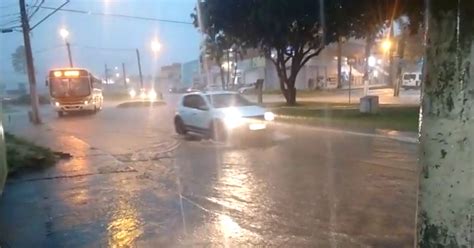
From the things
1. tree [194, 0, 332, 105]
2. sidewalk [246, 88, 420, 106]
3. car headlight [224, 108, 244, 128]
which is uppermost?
tree [194, 0, 332, 105]

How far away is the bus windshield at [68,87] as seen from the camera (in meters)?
33.0

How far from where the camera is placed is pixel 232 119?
1519 cm

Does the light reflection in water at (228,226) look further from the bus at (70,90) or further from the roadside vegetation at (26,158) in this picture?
the bus at (70,90)

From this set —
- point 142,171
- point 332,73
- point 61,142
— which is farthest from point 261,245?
point 332,73

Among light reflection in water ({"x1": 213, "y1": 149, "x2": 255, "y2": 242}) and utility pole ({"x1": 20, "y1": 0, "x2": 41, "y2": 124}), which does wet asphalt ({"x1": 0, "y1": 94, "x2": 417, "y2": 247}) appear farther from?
utility pole ({"x1": 20, "y1": 0, "x2": 41, "y2": 124})

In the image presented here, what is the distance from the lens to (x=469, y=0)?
2270 mm

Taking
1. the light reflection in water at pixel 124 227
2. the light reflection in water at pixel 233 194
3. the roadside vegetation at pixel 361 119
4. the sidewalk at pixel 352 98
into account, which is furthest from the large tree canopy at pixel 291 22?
the light reflection in water at pixel 124 227

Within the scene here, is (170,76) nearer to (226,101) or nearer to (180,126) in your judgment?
(180,126)

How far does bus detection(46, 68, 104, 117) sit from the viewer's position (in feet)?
108

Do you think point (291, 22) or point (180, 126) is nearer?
point (180, 126)

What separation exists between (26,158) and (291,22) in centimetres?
1857

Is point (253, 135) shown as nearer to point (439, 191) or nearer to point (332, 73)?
point (439, 191)

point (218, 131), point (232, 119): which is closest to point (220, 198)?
point (232, 119)

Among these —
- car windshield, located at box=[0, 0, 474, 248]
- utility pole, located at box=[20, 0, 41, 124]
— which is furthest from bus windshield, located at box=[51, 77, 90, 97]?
car windshield, located at box=[0, 0, 474, 248]
